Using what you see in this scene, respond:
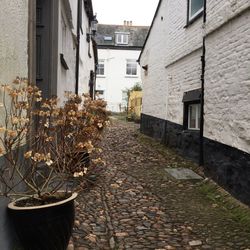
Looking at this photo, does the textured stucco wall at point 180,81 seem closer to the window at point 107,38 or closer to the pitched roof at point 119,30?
the pitched roof at point 119,30

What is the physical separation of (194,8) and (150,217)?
627 cm

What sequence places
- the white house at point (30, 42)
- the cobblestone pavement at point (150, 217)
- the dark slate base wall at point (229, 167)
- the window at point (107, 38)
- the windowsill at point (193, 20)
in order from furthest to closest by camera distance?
the window at point (107, 38) → the windowsill at point (193, 20) → the dark slate base wall at point (229, 167) → the cobblestone pavement at point (150, 217) → the white house at point (30, 42)

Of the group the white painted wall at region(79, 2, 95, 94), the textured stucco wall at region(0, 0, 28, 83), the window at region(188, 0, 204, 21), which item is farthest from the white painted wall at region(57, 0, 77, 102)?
the white painted wall at region(79, 2, 95, 94)

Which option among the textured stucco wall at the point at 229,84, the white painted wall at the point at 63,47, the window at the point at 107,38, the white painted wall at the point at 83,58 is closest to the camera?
the textured stucco wall at the point at 229,84

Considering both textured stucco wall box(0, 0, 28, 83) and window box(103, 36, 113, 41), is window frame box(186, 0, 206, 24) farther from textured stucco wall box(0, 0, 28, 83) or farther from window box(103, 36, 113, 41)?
window box(103, 36, 113, 41)

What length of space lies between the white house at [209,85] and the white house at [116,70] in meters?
23.3

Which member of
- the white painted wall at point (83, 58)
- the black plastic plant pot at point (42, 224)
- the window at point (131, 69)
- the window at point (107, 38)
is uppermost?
the window at point (107, 38)

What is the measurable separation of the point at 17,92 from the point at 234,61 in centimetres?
413

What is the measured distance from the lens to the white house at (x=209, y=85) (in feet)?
19.4

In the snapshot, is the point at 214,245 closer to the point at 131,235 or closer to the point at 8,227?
the point at 131,235

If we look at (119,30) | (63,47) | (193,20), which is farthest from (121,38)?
Answer: (63,47)

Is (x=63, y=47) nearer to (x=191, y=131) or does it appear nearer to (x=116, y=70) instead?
(x=191, y=131)

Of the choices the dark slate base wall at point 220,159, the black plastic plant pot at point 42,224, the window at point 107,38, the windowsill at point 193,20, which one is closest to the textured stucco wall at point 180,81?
the dark slate base wall at point 220,159

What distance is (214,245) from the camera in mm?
4301
